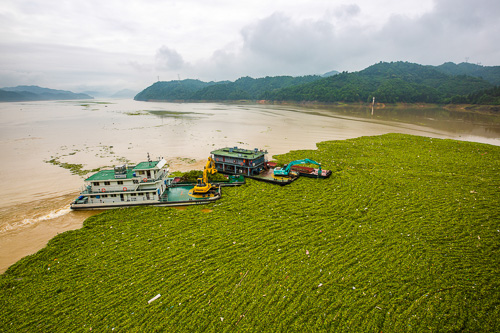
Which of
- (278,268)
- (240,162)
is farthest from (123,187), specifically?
(278,268)

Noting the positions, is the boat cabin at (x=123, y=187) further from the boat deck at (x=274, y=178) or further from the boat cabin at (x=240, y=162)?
the boat deck at (x=274, y=178)

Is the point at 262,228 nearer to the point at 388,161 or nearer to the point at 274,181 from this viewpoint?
the point at 274,181

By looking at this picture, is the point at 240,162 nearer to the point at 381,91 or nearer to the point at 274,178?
the point at 274,178

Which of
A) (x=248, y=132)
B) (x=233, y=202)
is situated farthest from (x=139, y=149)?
(x=233, y=202)

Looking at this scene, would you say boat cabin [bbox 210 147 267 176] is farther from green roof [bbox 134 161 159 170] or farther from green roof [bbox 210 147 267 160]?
green roof [bbox 134 161 159 170]

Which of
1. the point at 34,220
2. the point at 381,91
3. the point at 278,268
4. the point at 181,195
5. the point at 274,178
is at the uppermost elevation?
the point at 381,91

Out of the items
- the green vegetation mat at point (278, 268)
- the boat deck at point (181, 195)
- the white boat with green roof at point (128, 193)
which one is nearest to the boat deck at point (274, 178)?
the green vegetation mat at point (278, 268)
